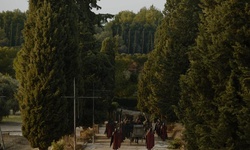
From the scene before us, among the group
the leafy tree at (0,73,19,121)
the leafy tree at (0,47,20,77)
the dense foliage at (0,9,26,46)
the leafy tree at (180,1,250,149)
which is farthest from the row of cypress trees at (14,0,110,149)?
the dense foliage at (0,9,26,46)

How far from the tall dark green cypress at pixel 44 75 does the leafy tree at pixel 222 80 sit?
776 cm

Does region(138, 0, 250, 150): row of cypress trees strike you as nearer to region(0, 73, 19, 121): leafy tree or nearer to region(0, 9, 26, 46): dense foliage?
region(0, 73, 19, 121): leafy tree

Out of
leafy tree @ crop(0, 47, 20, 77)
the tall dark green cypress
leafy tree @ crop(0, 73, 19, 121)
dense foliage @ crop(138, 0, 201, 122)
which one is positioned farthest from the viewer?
leafy tree @ crop(0, 47, 20, 77)

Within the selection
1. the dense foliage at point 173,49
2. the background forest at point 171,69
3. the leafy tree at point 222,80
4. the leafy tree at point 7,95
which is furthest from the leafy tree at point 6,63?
the leafy tree at point 222,80

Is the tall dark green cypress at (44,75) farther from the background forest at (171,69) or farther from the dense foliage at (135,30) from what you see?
the dense foliage at (135,30)

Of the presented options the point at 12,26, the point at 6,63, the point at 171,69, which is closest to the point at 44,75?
the point at 171,69

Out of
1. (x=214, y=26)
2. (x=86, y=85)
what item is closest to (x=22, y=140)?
(x=86, y=85)

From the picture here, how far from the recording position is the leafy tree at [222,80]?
11.6 m

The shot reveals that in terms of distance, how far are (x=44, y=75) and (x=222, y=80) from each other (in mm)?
9358

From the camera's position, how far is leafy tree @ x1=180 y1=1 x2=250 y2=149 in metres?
11.6

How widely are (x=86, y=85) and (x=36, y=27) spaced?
26.8 ft

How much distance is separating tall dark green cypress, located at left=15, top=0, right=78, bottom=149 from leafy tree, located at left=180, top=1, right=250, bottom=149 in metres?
7.76

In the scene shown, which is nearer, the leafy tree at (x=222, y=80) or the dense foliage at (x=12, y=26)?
the leafy tree at (x=222, y=80)

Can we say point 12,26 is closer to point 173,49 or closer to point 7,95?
point 7,95
